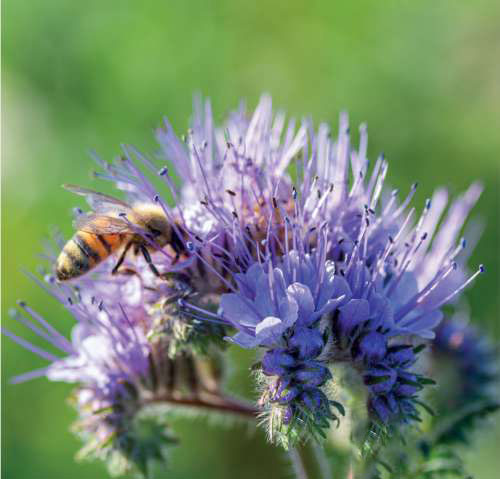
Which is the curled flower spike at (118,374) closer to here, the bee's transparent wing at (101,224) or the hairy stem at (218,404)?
the hairy stem at (218,404)

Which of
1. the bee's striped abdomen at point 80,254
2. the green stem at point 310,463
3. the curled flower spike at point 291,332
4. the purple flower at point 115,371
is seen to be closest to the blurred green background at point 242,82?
the purple flower at point 115,371

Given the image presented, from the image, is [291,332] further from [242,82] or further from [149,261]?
[242,82]

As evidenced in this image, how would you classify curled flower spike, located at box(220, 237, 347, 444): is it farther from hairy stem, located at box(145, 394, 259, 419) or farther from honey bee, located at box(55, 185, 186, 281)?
hairy stem, located at box(145, 394, 259, 419)

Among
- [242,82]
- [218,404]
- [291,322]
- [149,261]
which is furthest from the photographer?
[242,82]

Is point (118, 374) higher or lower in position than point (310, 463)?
higher

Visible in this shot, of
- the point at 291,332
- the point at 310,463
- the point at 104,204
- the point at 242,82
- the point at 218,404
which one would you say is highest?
the point at 242,82

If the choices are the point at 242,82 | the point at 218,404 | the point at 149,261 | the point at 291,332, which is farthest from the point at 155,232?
the point at 242,82

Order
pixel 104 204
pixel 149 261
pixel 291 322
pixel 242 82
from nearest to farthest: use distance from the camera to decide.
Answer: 1. pixel 291 322
2. pixel 149 261
3. pixel 104 204
4. pixel 242 82

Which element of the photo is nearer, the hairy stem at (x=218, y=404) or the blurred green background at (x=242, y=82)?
the hairy stem at (x=218, y=404)

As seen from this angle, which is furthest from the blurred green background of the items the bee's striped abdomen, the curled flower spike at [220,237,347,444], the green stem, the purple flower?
the curled flower spike at [220,237,347,444]
